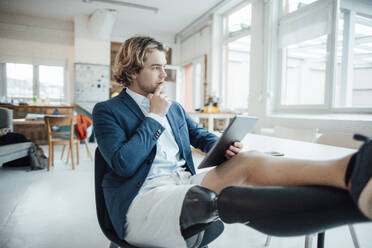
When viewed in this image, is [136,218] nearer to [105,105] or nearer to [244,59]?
[105,105]

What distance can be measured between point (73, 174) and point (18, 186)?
2.08 feet

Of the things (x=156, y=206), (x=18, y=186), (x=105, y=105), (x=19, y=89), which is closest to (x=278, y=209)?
(x=156, y=206)

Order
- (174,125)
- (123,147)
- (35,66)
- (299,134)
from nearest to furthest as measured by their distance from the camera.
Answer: (123,147), (174,125), (299,134), (35,66)

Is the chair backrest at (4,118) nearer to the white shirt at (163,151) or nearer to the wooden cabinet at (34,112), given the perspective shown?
the wooden cabinet at (34,112)

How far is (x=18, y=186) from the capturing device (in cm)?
274

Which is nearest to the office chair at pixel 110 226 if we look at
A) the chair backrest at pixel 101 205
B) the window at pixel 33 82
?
the chair backrest at pixel 101 205

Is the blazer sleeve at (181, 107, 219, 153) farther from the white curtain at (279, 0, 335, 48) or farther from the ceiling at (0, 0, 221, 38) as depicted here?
the ceiling at (0, 0, 221, 38)

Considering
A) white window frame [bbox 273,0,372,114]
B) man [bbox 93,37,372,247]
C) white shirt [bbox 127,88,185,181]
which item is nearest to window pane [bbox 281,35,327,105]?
white window frame [bbox 273,0,372,114]

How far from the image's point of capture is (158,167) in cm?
105

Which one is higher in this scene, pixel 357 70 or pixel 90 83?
pixel 90 83

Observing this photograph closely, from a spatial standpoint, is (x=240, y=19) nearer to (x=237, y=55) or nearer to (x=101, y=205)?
(x=237, y=55)

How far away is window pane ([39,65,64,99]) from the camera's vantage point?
22.4 feet

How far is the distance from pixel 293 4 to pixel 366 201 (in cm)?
430

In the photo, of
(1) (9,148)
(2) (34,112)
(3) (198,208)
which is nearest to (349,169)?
(3) (198,208)
